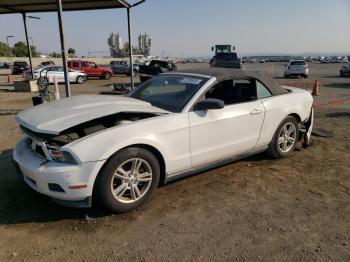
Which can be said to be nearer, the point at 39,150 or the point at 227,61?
the point at 39,150

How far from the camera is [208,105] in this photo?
156 inches

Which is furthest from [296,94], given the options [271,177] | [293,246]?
[293,246]

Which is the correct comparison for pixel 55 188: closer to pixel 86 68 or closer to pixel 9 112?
pixel 9 112

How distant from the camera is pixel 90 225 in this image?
339cm

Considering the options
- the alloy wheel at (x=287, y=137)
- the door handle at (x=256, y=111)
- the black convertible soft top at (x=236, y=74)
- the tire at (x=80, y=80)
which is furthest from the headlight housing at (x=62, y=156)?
the tire at (x=80, y=80)

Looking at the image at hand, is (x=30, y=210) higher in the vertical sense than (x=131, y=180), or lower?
lower

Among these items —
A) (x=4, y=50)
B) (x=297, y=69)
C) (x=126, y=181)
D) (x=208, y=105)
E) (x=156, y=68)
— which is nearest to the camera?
(x=126, y=181)

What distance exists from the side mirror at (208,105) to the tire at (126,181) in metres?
0.87

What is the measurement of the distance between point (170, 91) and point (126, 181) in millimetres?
1587

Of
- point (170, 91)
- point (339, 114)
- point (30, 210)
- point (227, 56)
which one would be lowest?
point (339, 114)

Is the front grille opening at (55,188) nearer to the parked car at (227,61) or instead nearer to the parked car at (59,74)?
the parked car at (59,74)

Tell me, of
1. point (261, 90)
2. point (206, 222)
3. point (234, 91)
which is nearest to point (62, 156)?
point (206, 222)

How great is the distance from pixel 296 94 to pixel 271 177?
5.47 ft

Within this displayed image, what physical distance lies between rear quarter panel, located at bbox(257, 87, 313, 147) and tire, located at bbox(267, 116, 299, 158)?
0.34 feet
